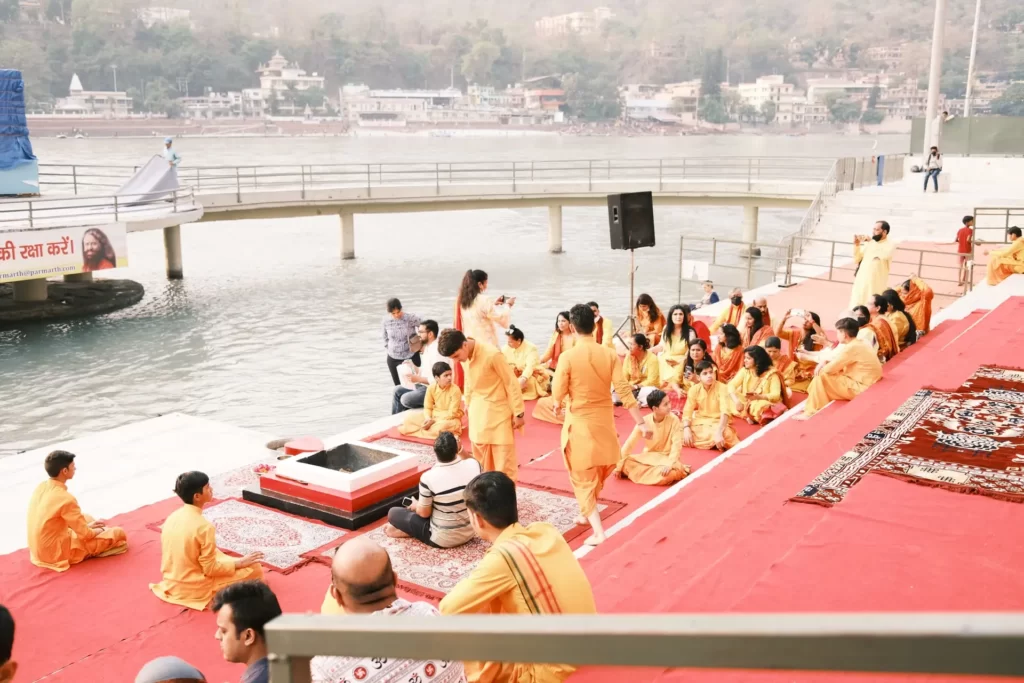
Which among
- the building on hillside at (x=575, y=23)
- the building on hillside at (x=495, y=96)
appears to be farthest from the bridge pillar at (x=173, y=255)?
the building on hillside at (x=575, y=23)

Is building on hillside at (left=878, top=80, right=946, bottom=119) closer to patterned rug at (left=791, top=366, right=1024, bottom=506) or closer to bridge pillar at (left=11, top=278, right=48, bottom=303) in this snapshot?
bridge pillar at (left=11, top=278, right=48, bottom=303)

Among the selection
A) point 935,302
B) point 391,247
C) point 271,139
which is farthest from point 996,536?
point 271,139

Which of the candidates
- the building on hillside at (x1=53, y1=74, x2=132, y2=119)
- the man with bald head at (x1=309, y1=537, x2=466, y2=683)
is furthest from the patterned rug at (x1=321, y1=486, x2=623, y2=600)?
the building on hillside at (x1=53, y1=74, x2=132, y2=119)

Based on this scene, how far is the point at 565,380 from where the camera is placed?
5.74m

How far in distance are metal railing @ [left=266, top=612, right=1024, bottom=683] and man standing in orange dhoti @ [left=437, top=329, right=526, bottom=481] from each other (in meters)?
4.87

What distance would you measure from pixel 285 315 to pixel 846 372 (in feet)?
48.0

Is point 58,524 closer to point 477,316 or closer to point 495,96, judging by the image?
point 477,316

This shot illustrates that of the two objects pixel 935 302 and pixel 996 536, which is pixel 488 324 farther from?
pixel 935 302

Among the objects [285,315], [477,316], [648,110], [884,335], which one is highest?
[648,110]

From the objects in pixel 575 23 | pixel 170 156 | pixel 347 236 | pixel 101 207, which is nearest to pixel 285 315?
pixel 101 207

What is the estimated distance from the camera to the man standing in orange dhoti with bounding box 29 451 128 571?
5602 millimetres

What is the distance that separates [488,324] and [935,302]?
8.84 m

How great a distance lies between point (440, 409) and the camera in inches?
332

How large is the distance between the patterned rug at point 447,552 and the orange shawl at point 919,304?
5697mm
